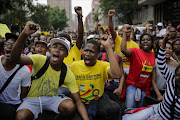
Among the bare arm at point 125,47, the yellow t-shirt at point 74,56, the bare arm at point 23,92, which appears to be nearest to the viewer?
the bare arm at point 23,92

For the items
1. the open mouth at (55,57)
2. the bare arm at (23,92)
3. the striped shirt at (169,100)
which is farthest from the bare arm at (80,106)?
the striped shirt at (169,100)

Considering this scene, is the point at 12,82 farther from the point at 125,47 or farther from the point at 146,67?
the point at 146,67

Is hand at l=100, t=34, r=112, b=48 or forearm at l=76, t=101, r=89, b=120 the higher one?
hand at l=100, t=34, r=112, b=48

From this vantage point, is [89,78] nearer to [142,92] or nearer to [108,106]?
[108,106]

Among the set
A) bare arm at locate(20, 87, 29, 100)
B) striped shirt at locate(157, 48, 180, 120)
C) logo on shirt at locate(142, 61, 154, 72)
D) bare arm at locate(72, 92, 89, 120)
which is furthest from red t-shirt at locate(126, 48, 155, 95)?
bare arm at locate(20, 87, 29, 100)

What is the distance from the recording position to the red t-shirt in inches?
142

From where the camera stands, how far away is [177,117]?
254 centimetres

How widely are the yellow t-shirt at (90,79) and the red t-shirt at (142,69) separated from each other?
978mm

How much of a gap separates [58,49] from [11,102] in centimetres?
113

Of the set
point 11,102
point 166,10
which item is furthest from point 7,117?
point 166,10

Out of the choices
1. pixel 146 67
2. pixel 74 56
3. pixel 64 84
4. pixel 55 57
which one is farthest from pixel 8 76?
pixel 146 67

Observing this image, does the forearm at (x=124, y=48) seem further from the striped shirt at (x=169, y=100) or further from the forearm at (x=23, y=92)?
the forearm at (x=23, y=92)

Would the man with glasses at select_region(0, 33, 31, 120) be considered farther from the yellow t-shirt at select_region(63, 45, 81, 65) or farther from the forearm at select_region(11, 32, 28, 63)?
the yellow t-shirt at select_region(63, 45, 81, 65)

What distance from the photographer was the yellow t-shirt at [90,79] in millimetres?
2938
